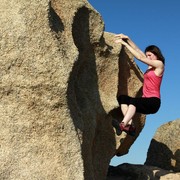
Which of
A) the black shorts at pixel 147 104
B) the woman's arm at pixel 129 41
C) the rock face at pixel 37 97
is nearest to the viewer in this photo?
the rock face at pixel 37 97

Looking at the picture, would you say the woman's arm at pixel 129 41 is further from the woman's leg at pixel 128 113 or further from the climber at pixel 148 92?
the woman's leg at pixel 128 113

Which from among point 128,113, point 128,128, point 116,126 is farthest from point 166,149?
point 128,128

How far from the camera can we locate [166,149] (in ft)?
50.4

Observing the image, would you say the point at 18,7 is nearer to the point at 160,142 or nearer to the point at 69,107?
the point at 69,107

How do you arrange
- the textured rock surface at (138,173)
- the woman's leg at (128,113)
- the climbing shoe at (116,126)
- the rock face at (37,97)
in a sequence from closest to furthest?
the rock face at (37,97) < the woman's leg at (128,113) < the climbing shoe at (116,126) < the textured rock surface at (138,173)

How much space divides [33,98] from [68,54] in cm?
105

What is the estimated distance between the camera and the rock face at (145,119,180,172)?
1524 centimetres

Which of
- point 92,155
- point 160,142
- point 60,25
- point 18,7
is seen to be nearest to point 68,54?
point 60,25

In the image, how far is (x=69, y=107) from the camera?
7.51m

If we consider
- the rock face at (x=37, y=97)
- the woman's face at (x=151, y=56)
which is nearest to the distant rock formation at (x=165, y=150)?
the woman's face at (x=151, y=56)

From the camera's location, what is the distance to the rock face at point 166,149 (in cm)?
1524

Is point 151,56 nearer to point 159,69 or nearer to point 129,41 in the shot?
point 159,69

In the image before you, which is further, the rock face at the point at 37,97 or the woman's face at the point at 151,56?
the woman's face at the point at 151,56

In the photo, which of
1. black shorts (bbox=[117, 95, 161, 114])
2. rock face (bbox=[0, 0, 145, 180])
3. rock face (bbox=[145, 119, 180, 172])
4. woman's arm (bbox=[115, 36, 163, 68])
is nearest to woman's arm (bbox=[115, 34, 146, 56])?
woman's arm (bbox=[115, 36, 163, 68])
